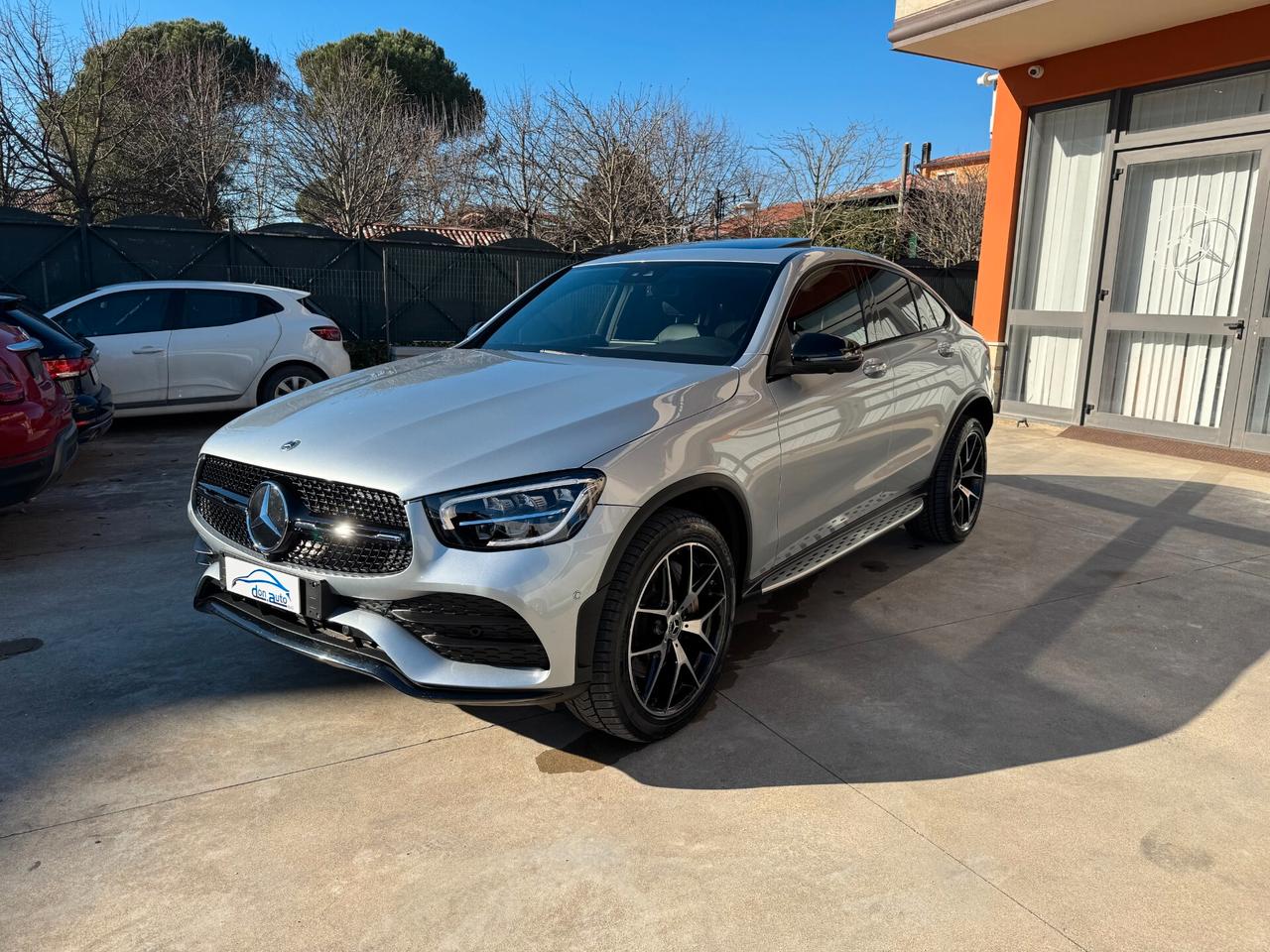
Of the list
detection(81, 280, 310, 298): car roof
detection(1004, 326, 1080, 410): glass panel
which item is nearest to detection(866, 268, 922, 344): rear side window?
detection(1004, 326, 1080, 410): glass panel

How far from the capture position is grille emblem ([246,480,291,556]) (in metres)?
2.79

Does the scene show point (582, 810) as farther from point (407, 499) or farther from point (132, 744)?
point (132, 744)

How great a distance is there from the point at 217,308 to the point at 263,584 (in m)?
7.26

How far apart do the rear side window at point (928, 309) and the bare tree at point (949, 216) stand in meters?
22.7

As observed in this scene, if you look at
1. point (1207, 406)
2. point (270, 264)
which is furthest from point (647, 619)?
point (270, 264)

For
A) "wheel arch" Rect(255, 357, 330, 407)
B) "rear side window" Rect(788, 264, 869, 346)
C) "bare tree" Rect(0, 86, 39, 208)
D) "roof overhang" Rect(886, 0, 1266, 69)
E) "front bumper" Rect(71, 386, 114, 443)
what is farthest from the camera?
"bare tree" Rect(0, 86, 39, 208)

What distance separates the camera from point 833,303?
4.13m

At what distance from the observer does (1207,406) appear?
852 centimetres

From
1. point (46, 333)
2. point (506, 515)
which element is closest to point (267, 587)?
point (506, 515)

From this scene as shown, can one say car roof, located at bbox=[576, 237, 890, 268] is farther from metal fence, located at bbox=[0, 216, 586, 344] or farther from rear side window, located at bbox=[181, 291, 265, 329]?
metal fence, located at bbox=[0, 216, 586, 344]

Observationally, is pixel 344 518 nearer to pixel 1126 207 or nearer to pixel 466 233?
pixel 1126 207

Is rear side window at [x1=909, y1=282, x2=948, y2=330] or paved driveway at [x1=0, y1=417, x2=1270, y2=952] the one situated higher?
rear side window at [x1=909, y1=282, x2=948, y2=330]

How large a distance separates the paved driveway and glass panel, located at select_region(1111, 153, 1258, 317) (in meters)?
5.16

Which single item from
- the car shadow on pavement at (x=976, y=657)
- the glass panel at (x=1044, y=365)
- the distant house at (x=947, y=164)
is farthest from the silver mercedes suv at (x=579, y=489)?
the distant house at (x=947, y=164)
